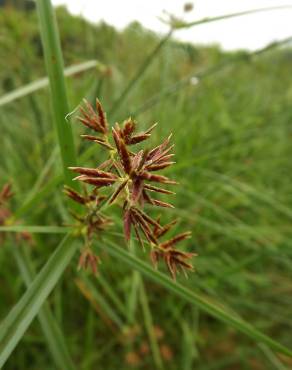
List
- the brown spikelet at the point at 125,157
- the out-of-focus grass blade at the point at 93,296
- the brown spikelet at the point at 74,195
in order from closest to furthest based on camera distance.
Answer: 1. the brown spikelet at the point at 125,157
2. the brown spikelet at the point at 74,195
3. the out-of-focus grass blade at the point at 93,296

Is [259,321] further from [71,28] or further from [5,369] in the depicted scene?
[71,28]

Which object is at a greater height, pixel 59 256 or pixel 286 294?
pixel 59 256

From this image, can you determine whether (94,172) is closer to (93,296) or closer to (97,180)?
(97,180)

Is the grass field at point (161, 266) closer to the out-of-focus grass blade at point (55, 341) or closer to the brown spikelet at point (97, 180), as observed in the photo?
the out-of-focus grass blade at point (55, 341)

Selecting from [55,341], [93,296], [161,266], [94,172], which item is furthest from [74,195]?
[161,266]

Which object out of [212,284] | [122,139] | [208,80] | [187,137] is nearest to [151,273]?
[122,139]

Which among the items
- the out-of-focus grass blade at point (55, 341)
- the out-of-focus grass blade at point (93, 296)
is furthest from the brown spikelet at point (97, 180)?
the out-of-focus grass blade at point (93, 296)
